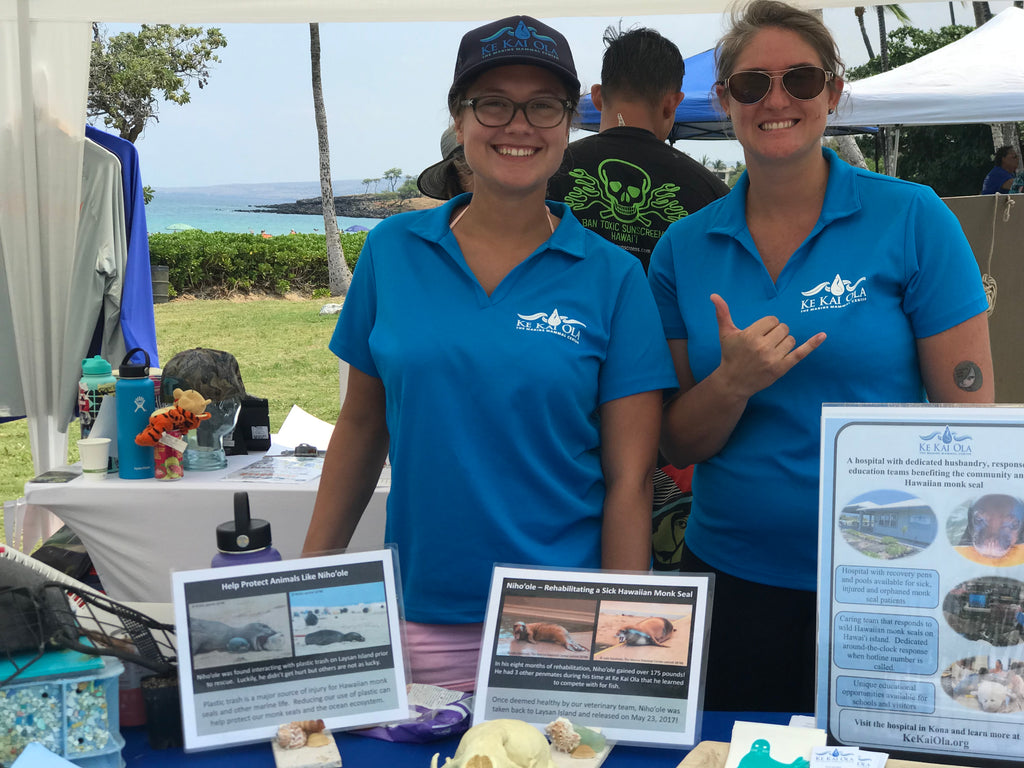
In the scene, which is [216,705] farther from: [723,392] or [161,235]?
[161,235]

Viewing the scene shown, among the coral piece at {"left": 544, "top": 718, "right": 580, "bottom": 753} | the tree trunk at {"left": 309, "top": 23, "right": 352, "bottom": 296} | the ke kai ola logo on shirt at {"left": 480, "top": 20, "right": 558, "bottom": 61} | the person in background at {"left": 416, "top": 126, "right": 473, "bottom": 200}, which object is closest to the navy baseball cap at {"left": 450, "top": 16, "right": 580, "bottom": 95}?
the ke kai ola logo on shirt at {"left": 480, "top": 20, "right": 558, "bottom": 61}

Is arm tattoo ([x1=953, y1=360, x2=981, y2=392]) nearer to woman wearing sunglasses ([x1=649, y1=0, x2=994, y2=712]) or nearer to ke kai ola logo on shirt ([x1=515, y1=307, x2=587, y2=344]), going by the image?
woman wearing sunglasses ([x1=649, y1=0, x2=994, y2=712])

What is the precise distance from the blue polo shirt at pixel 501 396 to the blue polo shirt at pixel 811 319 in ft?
0.54

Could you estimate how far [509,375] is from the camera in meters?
1.34

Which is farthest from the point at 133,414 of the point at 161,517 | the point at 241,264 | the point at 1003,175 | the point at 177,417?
the point at 241,264

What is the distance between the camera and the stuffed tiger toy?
8.87 ft

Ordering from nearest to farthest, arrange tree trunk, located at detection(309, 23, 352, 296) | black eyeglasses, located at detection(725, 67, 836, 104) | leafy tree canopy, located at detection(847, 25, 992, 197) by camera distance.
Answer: black eyeglasses, located at detection(725, 67, 836, 104)
tree trunk, located at detection(309, 23, 352, 296)
leafy tree canopy, located at detection(847, 25, 992, 197)

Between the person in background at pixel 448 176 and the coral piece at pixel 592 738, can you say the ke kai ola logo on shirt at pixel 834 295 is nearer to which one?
the coral piece at pixel 592 738

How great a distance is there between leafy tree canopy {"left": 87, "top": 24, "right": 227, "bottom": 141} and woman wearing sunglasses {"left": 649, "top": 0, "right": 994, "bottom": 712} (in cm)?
2058

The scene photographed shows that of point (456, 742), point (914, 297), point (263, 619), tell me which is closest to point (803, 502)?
point (914, 297)

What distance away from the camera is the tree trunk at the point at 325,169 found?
13586 millimetres

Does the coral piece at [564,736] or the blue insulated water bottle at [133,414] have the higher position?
the blue insulated water bottle at [133,414]

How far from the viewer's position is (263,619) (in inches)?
46.7

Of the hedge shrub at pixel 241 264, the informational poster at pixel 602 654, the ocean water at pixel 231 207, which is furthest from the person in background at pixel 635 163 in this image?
the ocean water at pixel 231 207
